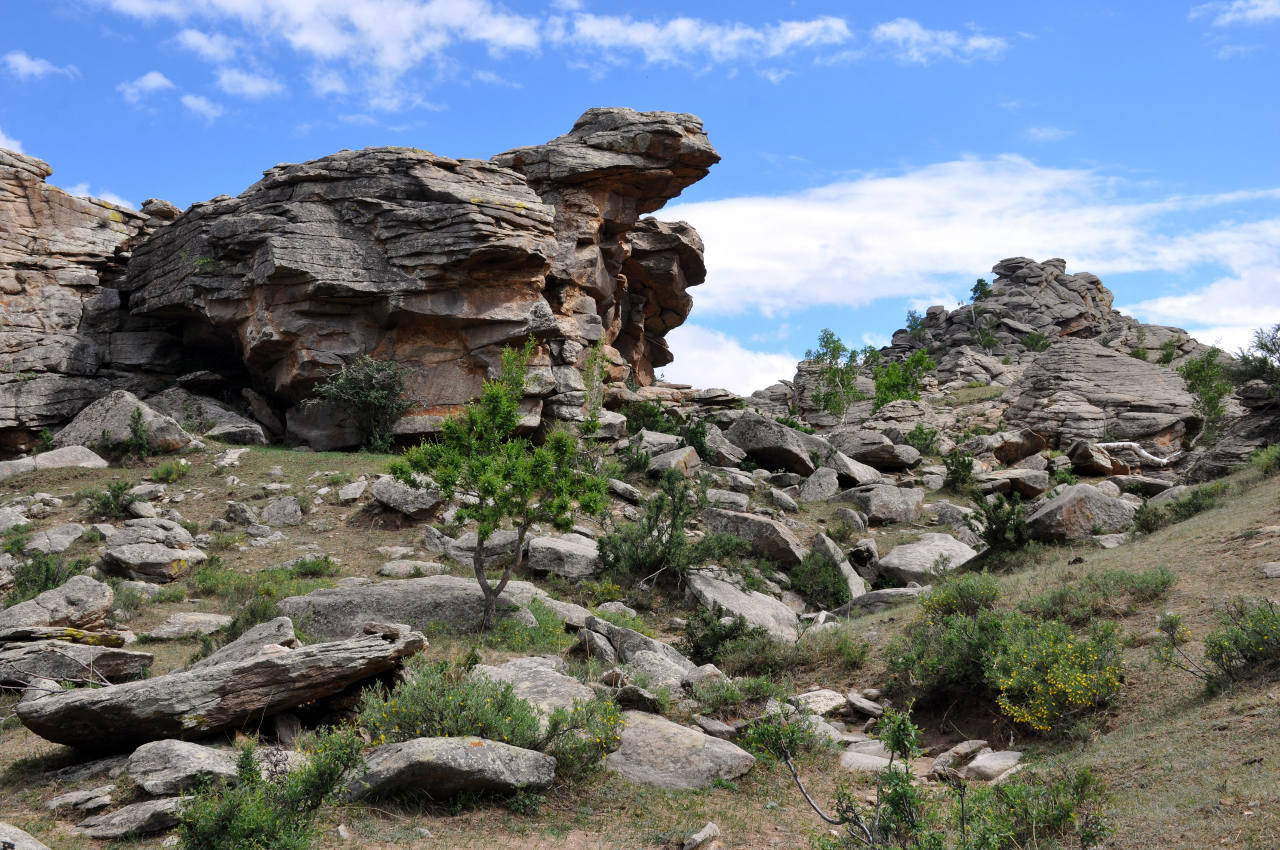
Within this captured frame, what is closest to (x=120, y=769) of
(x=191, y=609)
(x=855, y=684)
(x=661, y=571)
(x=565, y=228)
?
(x=191, y=609)

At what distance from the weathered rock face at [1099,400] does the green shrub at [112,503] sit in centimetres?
3196

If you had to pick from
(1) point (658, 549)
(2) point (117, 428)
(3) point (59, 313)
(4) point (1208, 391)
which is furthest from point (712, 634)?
(4) point (1208, 391)

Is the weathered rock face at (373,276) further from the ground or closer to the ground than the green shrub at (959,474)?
further from the ground

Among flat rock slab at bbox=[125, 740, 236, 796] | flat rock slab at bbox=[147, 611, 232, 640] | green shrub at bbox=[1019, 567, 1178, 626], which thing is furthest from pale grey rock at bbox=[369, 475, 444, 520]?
green shrub at bbox=[1019, 567, 1178, 626]

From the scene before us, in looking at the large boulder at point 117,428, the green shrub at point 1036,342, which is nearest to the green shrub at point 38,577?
the large boulder at point 117,428

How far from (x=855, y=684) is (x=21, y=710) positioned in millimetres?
10378

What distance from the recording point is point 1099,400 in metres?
33.5

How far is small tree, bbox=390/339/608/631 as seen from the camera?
1348 centimetres

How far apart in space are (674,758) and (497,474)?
20.5 feet

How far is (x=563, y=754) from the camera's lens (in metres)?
8.12

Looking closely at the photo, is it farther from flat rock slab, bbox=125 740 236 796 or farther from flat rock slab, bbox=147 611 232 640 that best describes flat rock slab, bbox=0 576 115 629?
flat rock slab, bbox=125 740 236 796

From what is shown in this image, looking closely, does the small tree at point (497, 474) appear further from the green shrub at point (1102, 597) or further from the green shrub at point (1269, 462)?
the green shrub at point (1269, 462)

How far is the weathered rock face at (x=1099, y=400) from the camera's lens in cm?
3150

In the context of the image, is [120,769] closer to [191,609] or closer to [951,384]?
[191,609]
